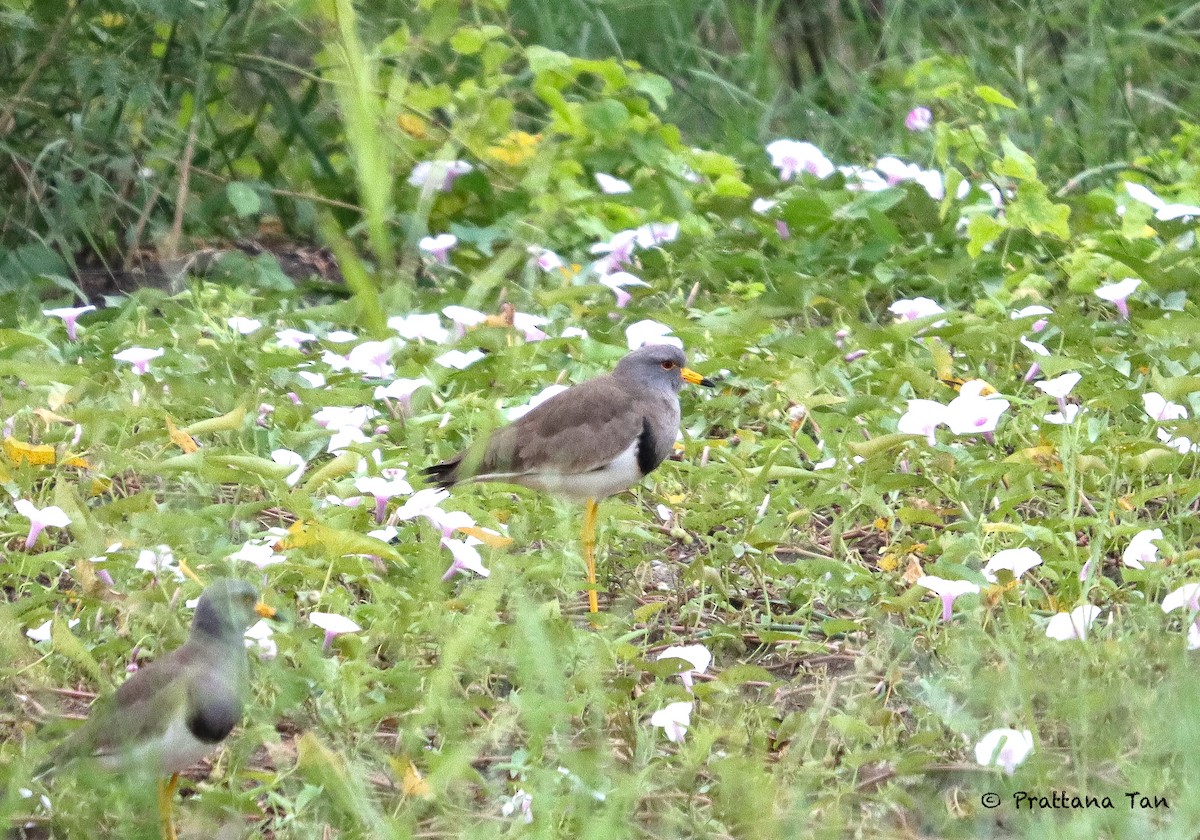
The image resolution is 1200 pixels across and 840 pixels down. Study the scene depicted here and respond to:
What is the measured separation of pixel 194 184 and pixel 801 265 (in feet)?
7.69

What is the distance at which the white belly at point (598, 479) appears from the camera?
4.23 metres

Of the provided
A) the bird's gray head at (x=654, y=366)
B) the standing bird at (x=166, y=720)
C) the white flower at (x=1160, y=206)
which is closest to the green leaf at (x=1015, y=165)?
the white flower at (x=1160, y=206)

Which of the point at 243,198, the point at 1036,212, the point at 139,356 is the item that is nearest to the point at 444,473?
the point at 139,356

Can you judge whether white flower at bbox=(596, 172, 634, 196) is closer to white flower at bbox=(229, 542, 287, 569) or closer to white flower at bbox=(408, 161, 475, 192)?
white flower at bbox=(408, 161, 475, 192)

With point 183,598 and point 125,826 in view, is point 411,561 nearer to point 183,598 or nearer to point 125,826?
point 183,598

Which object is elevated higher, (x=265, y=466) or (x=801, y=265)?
(x=265, y=466)

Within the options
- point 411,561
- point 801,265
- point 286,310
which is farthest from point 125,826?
point 801,265

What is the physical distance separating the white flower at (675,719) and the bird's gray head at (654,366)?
1.50 meters

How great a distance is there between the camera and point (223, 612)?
316 cm

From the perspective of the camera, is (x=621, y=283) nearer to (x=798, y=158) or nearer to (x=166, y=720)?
(x=798, y=158)

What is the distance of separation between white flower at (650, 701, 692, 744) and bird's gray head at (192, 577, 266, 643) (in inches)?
31.5

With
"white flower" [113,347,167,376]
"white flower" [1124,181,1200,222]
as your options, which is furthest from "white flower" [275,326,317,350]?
"white flower" [1124,181,1200,222]

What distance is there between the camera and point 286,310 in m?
5.85

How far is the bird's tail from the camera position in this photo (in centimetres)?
411
